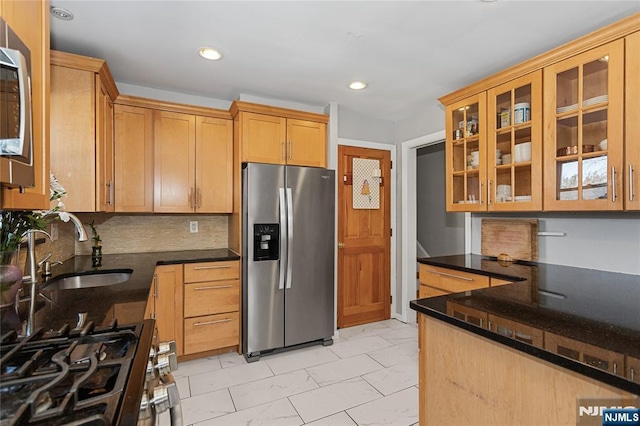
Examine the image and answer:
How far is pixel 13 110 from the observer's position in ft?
2.51

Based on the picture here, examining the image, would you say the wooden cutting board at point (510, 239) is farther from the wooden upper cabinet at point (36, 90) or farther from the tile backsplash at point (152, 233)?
the wooden upper cabinet at point (36, 90)

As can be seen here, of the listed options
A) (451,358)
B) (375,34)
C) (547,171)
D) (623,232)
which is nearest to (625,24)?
(547,171)

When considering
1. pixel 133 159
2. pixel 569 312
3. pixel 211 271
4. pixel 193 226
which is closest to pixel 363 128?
pixel 193 226

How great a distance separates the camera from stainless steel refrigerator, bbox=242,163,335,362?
9.07 ft

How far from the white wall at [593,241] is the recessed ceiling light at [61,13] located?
11.3 feet

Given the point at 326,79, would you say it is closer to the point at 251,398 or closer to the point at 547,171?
the point at 547,171

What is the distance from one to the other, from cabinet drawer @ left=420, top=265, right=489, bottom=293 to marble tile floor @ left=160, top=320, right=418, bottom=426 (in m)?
0.74

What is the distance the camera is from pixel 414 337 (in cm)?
326

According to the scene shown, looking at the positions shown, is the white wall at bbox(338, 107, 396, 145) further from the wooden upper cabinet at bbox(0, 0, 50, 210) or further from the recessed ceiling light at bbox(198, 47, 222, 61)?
the wooden upper cabinet at bbox(0, 0, 50, 210)

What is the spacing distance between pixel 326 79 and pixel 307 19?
861mm

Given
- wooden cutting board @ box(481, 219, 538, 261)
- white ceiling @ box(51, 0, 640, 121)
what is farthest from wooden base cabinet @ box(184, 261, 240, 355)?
wooden cutting board @ box(481, 219, 538, 261)

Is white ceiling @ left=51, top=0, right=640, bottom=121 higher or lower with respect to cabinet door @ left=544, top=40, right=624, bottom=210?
higher

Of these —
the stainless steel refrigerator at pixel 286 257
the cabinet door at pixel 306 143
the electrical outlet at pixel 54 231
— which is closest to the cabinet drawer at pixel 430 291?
the stainless steel refrigerator at pixel 286 257

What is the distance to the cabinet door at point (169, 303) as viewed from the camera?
2568 mm
